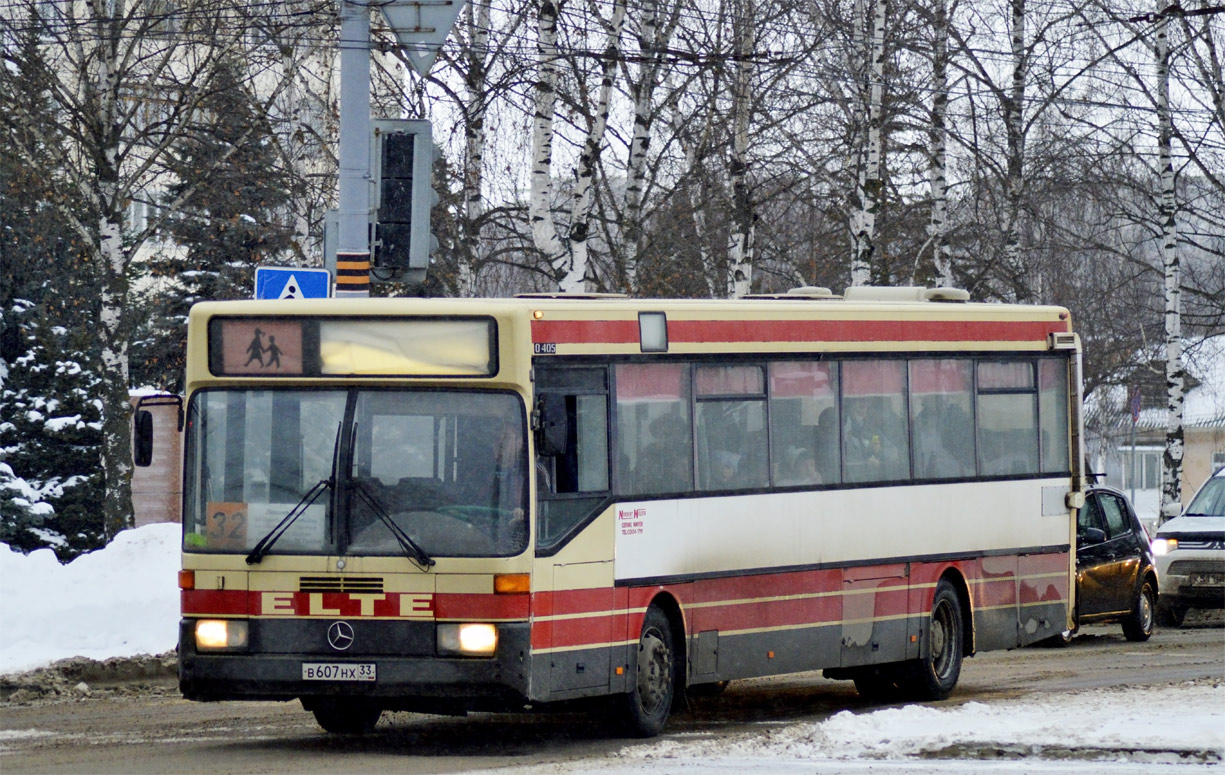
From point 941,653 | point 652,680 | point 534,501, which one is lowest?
point 941,653

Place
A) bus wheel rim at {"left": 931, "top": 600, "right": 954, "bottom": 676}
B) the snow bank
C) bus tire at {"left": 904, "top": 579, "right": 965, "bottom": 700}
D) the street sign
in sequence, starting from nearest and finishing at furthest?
1. the snow bank
2. bus tire at {"left": 904, "top": 579, "right": 965, "bottom": 700}
3. bus wheel rim at {"left": 931, "top": 600, "right": 954, "bottom": 676}
4. the street sign

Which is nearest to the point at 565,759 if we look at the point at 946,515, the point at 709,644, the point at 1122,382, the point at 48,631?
the point at 709,644

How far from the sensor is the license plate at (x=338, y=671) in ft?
33.6

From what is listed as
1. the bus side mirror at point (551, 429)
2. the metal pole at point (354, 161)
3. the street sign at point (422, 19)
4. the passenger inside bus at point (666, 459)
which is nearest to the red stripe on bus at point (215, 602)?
the bus side mirror at point (551, 429)

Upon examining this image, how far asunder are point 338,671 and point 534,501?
1.41 m

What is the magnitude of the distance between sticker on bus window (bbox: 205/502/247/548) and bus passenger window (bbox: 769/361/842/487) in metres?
3.64

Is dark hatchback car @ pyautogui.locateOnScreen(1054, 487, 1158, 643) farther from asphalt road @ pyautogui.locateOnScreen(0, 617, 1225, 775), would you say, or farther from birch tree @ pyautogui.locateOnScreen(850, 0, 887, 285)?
birch tree @ pyautogui.locateOnScreen(850, 0, 887, 285)

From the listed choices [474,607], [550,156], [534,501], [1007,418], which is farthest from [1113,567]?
[474,607]

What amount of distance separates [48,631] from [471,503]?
636 cm

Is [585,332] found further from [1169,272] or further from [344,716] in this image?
[1169,272]

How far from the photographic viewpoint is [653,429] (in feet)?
37.7

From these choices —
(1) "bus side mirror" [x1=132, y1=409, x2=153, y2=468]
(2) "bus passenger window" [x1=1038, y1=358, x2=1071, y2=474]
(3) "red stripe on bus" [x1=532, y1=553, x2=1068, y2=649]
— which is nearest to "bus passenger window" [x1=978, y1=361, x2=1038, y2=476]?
(2) "bus passenger window" [x1=1038, y1=358, x2=1071, y2=474]

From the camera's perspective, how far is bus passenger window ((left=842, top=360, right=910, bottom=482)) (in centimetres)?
1312

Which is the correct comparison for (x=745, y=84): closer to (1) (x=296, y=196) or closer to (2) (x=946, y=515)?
(1) (x=296, y=196)
